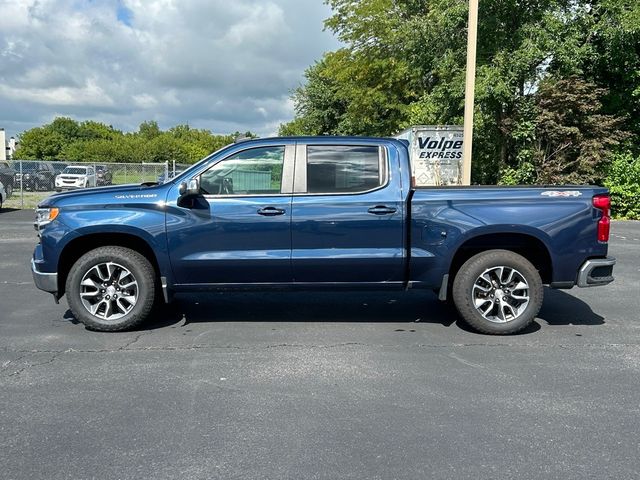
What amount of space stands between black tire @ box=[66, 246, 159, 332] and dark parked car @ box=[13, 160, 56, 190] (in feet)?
63.1

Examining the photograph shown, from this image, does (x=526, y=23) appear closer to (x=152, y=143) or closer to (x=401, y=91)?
(x=401, y=91)

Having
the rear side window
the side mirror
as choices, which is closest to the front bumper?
the side mirror

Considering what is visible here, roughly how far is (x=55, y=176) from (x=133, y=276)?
24.8 m

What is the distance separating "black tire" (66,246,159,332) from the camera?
5551mm

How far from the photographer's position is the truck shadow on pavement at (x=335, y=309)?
625 cm

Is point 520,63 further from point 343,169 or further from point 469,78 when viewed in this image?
point 343,169

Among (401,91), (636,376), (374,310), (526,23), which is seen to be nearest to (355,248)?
(374,310)

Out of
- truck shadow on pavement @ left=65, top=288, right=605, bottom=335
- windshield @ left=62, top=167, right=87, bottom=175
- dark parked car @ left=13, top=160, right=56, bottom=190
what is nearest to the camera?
truck shadow on pavement @ left=65, top=288, right=605, bottom=335

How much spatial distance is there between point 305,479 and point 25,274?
7.24 meters

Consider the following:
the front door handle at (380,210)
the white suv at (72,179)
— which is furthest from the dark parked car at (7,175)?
the front door handle at (380,210)

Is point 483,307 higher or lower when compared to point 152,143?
lower

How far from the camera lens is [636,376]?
459 centimetres

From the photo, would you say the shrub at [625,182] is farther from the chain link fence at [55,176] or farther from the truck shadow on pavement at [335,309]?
the chain link fence at [55,176]

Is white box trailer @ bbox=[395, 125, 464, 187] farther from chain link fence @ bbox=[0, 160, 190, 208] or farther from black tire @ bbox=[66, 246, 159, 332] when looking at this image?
black tire @ bbox=[66, 246, 159, 332]
